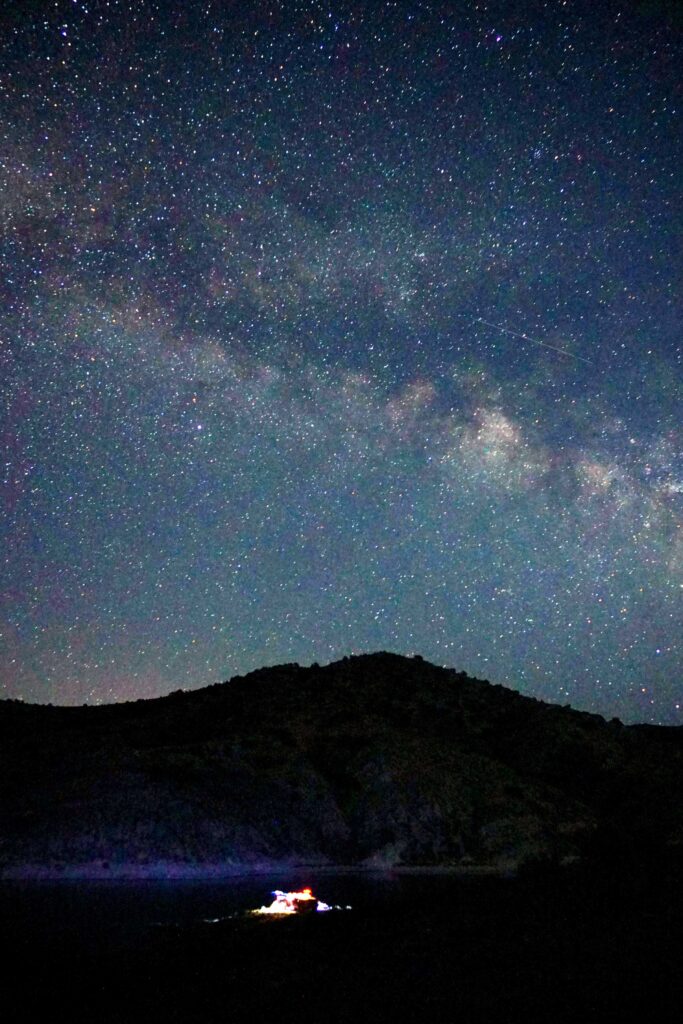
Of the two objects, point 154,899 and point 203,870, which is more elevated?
point 154,899

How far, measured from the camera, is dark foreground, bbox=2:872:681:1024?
23.2 meters

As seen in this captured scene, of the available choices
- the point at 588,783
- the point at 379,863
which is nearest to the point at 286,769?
the point at 379,863

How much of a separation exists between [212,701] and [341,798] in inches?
1093

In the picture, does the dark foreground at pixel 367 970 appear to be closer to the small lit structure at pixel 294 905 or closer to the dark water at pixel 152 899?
the dark water at pixel 152 899

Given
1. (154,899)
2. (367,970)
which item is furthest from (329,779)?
(367,970)

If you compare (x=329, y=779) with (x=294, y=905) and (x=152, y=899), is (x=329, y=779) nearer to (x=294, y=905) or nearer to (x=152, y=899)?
(x=152, y=899)

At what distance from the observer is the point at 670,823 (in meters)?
83.0

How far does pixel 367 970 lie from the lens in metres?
28.3

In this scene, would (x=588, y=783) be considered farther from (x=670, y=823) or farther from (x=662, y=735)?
(x=662, y=735)

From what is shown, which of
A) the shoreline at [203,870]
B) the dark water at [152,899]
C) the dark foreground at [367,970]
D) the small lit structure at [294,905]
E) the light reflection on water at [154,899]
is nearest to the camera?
the dark foreground at [367,970]

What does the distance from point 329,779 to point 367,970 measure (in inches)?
1994

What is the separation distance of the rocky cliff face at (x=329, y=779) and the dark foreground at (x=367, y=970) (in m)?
23.3

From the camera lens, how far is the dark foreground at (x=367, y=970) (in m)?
23.2

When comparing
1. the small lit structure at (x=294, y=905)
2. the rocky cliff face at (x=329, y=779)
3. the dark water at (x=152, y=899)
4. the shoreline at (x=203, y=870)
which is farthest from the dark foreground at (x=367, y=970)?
the rocky cliff face at (x=329, y=779)
